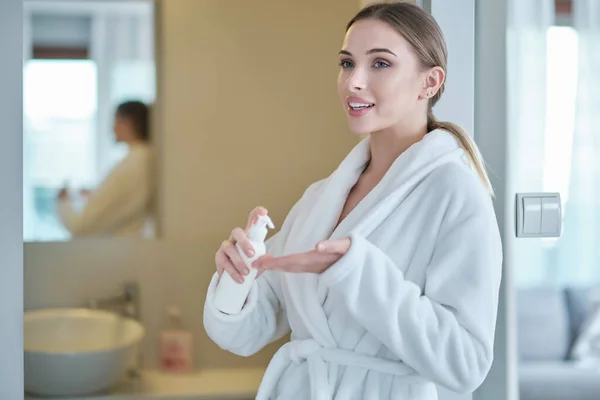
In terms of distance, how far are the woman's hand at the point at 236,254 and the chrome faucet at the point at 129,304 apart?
45.6 inches

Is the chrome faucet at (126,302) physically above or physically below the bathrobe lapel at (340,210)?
below

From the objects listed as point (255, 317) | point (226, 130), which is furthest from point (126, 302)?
point (255, 317)

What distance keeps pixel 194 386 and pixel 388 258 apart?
1.37 metres

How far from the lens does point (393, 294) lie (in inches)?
39.3

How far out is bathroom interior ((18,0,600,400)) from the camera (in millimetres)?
2068

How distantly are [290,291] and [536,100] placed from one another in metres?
0.70

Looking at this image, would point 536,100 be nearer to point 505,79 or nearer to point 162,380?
point 505,79

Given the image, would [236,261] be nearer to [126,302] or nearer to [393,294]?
[393,294]

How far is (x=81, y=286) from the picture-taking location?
2.14 meters

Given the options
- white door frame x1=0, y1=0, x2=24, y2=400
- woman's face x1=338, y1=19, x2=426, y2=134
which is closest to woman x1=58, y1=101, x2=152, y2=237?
white door frame x1=0, y1=0, x2=24, y2=400

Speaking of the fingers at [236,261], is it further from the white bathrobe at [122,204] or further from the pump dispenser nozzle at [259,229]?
the white bathrobe at [122,204]

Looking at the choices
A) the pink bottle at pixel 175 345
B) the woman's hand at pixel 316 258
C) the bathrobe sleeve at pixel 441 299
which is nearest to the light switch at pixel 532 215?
the bathrobe sleeve at pixel 441 299

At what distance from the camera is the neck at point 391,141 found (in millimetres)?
1211

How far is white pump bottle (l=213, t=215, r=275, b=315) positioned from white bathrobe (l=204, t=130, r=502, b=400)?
2 cm
